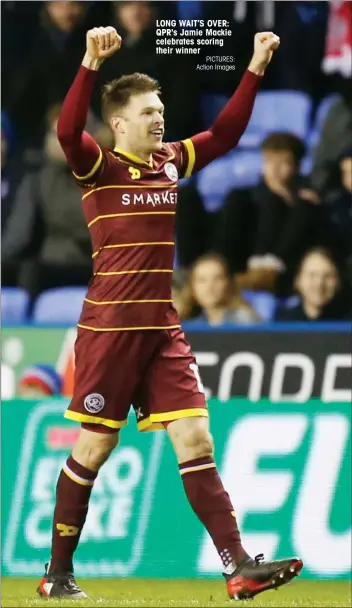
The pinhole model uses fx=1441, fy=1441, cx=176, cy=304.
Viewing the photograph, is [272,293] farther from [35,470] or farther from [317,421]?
[35,470]

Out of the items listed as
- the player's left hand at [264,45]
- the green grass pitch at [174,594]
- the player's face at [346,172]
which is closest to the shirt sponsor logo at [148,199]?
the player's left hand at [264,45]

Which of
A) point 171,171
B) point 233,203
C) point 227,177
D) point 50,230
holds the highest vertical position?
point 171,171

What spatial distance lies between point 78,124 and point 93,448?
3.41 ft

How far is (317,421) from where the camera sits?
612 cm

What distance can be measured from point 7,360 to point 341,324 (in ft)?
4.81

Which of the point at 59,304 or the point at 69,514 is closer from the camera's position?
the point at 69,514

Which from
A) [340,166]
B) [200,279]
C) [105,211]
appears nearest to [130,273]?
[105,211]

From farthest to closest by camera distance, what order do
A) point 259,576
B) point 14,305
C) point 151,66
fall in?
1. point 14,305
2. point 151,66
3. point 259,576

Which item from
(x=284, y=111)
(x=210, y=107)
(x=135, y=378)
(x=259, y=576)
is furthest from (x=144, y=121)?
(x=284, y=111)

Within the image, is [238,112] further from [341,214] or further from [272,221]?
[341,214]

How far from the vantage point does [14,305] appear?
253 inches

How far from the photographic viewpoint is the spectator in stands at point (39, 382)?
6.27 meters

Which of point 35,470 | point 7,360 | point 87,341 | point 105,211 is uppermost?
point 105,211

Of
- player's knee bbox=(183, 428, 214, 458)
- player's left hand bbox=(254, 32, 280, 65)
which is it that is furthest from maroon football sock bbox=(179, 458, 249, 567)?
player's left hand bbox=(254, 32, 280, 65)
